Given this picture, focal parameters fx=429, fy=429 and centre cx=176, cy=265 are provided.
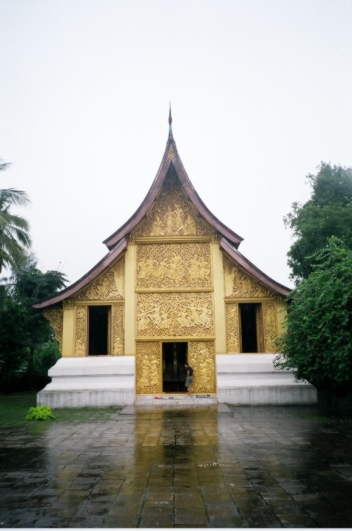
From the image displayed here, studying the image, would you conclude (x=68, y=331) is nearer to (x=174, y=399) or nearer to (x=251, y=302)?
(x=174, y=399)

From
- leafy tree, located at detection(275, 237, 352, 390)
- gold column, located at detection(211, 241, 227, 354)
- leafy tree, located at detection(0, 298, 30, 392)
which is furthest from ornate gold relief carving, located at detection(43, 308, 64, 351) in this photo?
leafy tree, located at detection(0, 298, 30, 392)

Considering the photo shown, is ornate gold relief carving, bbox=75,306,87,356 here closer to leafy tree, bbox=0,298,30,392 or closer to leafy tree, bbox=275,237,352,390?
leafy tree, bbox=275,237,352,390

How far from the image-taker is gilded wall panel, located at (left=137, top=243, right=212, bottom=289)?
1377 cm

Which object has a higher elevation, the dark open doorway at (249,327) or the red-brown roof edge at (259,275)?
the red-brown roof edge at (259,275)

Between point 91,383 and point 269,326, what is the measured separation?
575 centimetres

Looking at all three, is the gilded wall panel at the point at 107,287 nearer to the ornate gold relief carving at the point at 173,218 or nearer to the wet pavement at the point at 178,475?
the ornate gold relief carving at the point at 173,218

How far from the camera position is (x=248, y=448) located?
6762 millimetres

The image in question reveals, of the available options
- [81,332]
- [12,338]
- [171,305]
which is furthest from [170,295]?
[12,338]

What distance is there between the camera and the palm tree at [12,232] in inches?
613

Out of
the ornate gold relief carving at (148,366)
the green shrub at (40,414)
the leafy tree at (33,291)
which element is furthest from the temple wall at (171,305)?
the leafy tree at (33,291)

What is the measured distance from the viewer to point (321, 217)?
1933 centimetres

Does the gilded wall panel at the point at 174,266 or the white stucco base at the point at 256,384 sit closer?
the white stucco base at the point at 256,384

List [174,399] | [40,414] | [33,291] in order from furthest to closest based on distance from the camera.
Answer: [33,291], [174,399], [40,414]

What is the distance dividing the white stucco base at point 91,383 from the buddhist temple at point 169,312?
29 millimetres
